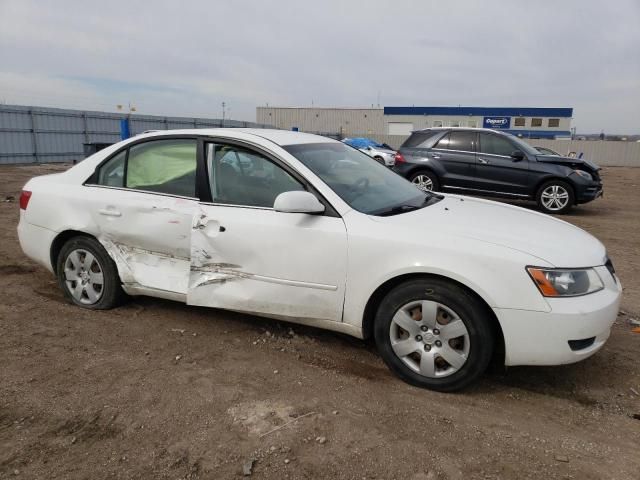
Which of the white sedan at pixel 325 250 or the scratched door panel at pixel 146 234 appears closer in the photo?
the white sedan at pixel 325 250

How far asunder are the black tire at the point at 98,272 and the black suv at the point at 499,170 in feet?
27.1

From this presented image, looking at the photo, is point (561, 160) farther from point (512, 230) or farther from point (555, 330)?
point (555, 330)

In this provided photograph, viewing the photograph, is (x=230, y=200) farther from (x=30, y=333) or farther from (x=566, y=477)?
(x=566, y=477)

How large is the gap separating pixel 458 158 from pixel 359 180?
7718 millimetres

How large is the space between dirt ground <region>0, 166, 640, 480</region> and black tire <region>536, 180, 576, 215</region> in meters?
6.88

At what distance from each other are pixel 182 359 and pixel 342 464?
1539 millimetres

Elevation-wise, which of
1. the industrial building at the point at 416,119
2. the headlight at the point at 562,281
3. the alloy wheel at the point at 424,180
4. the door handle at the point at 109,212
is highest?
the industrial building at the point at 416,119

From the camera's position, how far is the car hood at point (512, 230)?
2.96 meters

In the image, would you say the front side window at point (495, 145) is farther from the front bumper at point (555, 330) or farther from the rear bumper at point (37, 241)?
the rear bumper at point (37, 241)

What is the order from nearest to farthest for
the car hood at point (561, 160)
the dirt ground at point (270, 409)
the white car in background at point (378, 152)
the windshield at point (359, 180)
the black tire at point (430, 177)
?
the dirt ground at point (270, 409) → the windshield at point (359, 180) → the car hood at point (561, 160) → the black tire at point (430, 177) → the white car in background at point (378, 152)

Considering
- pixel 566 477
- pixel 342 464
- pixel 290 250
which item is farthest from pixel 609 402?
pixel 290 250

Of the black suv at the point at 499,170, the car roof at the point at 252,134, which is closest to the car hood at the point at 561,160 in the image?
the black suv at the point at 499,170

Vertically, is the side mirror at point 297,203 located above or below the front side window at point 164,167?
below

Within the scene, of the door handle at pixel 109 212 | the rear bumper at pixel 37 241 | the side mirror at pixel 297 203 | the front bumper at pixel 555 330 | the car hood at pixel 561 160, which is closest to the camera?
the front bumper at pixel 555 330
